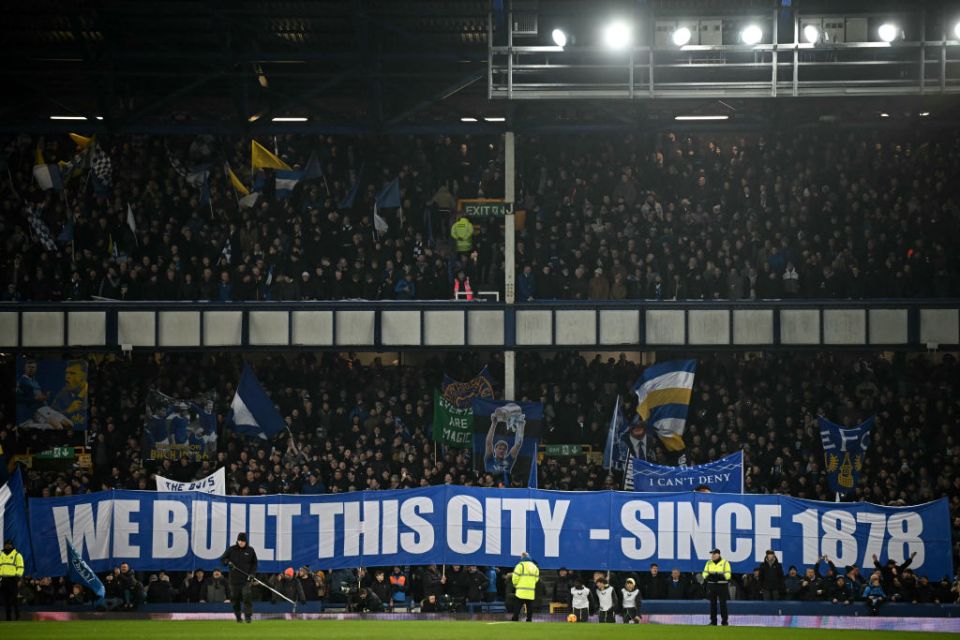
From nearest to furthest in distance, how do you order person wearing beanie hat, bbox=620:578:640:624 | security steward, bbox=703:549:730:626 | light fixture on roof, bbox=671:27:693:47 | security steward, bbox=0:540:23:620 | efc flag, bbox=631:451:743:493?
security steward, bbox=0:540:23:620, security steward, bbox=703:549:730:626, light fixture on roof, bbox=671:27:693:47, person wearing beanie hat, bbox=620:578:640:624, efc flag, bbox=631:451:743:493

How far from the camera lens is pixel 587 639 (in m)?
25.6

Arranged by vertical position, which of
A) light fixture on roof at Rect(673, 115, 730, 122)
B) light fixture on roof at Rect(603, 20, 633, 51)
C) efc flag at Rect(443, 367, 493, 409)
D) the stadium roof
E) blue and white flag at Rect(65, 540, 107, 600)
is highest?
the stadium roof

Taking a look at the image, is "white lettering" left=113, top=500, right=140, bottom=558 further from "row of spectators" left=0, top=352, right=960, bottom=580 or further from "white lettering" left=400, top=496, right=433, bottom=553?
"white lettering" left=400, top=496, right=433, bottom=553

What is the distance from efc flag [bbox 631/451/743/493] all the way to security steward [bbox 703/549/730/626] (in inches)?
166

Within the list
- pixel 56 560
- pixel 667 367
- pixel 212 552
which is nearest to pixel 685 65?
pixel 667 367

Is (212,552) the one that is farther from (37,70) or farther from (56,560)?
(37,70)

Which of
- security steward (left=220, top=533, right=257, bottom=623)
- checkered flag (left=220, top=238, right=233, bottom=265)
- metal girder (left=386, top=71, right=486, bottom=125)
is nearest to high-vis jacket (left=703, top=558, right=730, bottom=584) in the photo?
security steward (left=220, top=533, right=257, bottom=623)

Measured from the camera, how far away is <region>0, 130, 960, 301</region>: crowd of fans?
40688 millimetres

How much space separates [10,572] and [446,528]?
363 inches

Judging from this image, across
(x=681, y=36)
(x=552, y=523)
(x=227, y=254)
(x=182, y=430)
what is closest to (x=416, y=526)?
(x=552, y=523)

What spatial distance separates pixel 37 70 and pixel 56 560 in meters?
15.0

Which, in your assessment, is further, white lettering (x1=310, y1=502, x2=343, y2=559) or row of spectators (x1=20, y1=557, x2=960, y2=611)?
white lettering (x1=310, y1=502, x2=343, y2=559)

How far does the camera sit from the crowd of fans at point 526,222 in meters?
40.7

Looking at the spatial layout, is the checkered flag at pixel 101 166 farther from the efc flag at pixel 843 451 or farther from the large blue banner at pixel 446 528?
the efc flag at pixel 843 451
